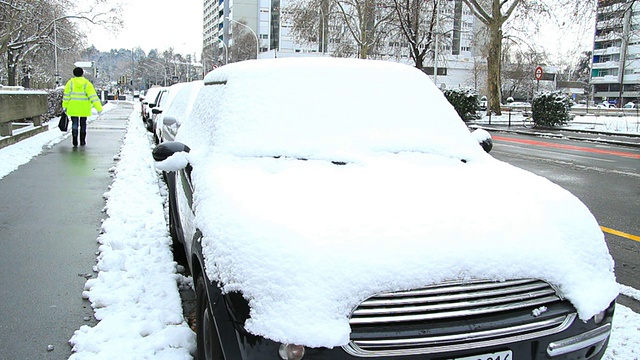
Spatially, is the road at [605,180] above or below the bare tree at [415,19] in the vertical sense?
below

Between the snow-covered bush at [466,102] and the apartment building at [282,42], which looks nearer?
the snow-covered bush at [466,102]

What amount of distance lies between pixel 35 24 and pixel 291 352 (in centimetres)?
4848

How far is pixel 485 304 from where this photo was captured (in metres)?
2.25

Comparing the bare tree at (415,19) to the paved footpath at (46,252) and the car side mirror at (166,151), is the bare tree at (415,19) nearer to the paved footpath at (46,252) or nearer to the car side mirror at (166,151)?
the paved footpath at (46,252)

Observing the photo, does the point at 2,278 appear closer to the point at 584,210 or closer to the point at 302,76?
the point at 302,76

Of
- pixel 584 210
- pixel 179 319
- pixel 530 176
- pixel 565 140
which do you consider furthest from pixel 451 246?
pixel 565 140

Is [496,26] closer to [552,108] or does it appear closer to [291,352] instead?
[552,108]

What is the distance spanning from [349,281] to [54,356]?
2.01 m

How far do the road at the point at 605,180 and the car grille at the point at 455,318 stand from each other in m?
2.06

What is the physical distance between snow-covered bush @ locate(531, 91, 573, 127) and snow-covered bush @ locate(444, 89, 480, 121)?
11.3 feet

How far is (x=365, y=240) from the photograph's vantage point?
2266 mm

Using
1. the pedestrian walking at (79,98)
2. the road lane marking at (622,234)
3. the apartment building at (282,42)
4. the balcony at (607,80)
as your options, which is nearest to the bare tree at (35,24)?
the pedestrian walking at (79,98)

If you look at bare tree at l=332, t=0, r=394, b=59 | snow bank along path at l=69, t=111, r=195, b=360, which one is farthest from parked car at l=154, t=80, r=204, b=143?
bare tree at l=332, t=0, r=394, b=59

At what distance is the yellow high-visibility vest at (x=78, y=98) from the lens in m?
12.2
